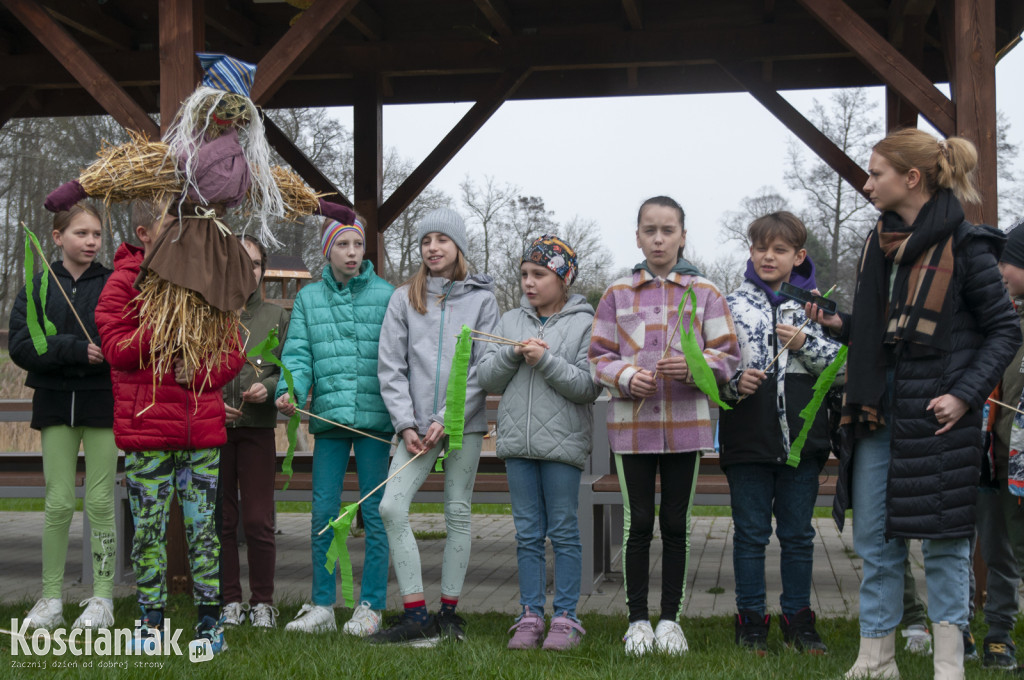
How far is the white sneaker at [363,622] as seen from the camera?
405 cm

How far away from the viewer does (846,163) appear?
718 cm

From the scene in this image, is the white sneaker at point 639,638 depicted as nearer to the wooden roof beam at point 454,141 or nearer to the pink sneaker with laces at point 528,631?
the pink sneaker with laces at point 528,631

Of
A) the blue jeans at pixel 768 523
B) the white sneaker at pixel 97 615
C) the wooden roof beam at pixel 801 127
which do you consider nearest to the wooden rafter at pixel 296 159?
the wooden roof beam at pixel 801 127

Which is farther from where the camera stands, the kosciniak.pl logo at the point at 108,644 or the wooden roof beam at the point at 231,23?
the wooden roof beam at the point at 231,23

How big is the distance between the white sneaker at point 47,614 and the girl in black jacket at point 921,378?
3318mm

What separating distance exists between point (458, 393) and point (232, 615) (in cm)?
151

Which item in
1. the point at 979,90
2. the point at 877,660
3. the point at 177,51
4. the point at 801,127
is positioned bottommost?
the point at 877,660

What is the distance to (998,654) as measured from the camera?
3.61 meters

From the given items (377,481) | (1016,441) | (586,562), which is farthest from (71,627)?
(1016,441)

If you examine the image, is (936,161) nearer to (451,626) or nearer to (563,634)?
(563,634)


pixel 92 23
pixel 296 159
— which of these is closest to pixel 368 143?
pixel 296 159

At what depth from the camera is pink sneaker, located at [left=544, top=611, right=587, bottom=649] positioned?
3789mm

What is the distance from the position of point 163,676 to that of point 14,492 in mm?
2785

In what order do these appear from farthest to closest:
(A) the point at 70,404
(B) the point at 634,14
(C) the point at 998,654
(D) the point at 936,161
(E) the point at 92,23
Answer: (E) the point at 92,23 < (B) the point at 634,14 < (A) the point at 70,404 < (C) the point at 998,654 < (D) the point at 936,161
